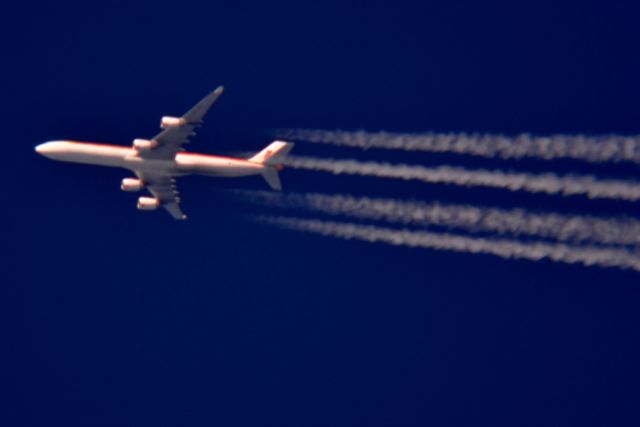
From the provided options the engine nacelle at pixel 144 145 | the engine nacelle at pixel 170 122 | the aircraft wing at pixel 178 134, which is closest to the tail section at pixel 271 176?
the aircraft wing at pixel 178 134

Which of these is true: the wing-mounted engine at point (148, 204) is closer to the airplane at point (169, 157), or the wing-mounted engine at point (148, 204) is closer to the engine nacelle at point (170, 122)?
the airplane at point (169, 157)

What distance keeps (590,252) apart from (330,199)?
16.2 metres

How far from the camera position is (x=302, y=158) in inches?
2598

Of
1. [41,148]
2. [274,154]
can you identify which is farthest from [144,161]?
[274,154]

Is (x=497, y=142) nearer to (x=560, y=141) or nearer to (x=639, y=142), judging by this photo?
(x=560, y=141)

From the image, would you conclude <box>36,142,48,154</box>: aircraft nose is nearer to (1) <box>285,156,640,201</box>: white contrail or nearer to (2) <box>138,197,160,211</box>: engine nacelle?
(2) <box>138,197,160,211</box>: engine nacelle

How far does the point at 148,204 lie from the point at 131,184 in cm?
176

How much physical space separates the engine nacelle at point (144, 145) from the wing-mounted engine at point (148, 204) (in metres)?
3.81

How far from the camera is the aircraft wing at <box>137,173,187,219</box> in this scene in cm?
6669

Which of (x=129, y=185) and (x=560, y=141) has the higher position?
(x=560, y=141)

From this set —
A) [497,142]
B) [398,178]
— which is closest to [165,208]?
Answer: [398,178]

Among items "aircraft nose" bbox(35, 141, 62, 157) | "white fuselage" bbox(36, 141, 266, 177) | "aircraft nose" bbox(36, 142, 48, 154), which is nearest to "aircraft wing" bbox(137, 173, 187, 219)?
"white fuselage" bbox(36, 141, 266, 177)

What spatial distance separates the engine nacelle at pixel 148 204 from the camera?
66938mm

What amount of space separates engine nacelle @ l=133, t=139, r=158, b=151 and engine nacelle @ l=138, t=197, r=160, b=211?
3810 mm
